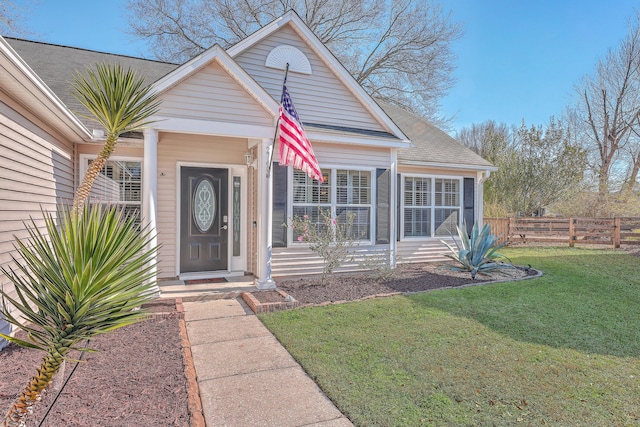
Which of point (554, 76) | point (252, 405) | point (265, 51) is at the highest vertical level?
point (554, 76)

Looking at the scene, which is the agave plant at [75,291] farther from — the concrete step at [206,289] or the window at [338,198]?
the window at [338,198]

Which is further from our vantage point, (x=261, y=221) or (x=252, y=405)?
(x=261, y=221)

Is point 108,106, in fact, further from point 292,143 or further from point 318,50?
point 318,50

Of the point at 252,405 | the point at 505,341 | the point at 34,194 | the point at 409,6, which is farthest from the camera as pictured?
the point at 409,6

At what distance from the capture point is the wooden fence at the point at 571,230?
13.3 meters

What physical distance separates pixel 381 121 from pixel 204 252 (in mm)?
4597

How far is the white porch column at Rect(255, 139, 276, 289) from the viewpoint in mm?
6289

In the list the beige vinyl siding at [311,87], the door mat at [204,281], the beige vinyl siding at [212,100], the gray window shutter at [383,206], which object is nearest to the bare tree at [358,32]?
the beige vinyl siding at [311,87]

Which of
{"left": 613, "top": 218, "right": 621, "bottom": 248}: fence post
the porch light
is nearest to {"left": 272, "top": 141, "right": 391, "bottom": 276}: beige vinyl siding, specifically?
the porch light

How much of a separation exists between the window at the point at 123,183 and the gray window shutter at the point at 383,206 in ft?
15.0

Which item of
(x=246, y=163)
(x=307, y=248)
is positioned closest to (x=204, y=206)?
(x=246, y=163)

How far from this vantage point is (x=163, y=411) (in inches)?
104

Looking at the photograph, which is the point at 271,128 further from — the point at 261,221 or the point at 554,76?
the point at 554,76

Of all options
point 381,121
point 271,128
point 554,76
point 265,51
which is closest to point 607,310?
point 381,121
